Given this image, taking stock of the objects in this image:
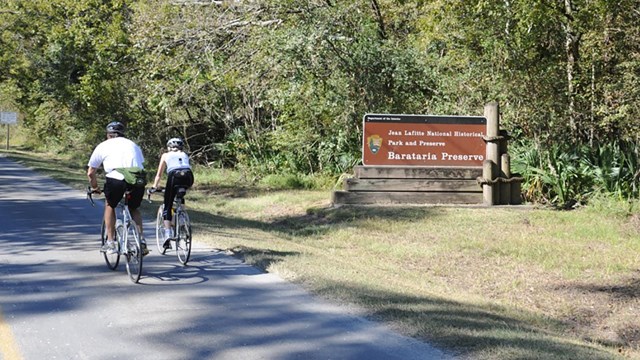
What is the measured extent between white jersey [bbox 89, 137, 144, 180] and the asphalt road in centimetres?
132

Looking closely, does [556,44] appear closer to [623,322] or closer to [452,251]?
[452,251]

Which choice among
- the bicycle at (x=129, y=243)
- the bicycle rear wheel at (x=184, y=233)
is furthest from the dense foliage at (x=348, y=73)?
the bicycle at (x=129, y=243)

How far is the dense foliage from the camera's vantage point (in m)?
17.6

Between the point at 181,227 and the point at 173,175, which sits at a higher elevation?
the point at 173,175

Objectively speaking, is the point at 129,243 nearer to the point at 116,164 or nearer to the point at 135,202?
the point at 135,202

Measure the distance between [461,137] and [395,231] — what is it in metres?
3.52

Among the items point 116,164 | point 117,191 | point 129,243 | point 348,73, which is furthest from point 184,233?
point 348,73

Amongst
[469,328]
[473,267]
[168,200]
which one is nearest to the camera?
[469,328]

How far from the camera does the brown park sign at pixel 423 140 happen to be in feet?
60.4

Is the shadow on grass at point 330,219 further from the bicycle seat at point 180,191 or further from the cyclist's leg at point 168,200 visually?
the bicycle seat at point 180,191

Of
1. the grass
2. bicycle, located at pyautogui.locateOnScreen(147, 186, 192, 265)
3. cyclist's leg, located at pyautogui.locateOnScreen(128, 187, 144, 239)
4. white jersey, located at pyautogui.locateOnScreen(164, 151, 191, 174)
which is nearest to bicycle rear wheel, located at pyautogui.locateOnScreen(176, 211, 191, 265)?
bicycle, located at pyautogui.locateOnScreen(147, 186, 192, 265)

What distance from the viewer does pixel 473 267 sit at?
536 inches

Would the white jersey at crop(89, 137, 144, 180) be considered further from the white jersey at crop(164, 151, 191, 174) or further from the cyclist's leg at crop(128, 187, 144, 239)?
the white jersey at crop(164, 151, 191, 174)

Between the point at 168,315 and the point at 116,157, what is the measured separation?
8.09 ft
